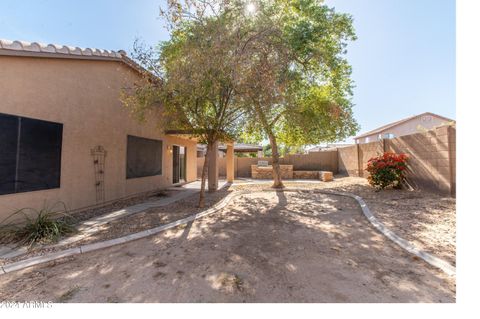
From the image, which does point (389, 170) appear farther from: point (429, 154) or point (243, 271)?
point (243, 271)

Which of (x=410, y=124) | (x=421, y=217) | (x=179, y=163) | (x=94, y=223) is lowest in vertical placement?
(x=94, y=223)

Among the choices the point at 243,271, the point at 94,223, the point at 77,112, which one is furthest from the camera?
Result: the point at 77,112

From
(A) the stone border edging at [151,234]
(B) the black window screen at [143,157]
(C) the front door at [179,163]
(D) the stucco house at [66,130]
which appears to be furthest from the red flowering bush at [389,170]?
(C) the front door at [179,163]

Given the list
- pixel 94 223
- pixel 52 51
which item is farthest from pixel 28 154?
pixel 52 51

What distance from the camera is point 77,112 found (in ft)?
21.3

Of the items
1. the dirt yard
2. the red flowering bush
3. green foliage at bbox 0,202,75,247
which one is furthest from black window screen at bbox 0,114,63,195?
the red flowering bush

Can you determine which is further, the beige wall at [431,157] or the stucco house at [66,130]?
the beige wall at [431,157]

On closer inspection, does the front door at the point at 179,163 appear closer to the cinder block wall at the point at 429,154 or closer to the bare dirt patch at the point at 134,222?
the bare dirt patch at the point at 134,222

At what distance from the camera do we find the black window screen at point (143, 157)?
344 inches

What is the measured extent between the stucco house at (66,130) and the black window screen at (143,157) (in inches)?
1.7

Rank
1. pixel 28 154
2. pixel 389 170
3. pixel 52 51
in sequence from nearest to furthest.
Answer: pixel 28 154 → pixel 52 51 → pixel 389 170

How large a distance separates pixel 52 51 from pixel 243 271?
22.9 ft

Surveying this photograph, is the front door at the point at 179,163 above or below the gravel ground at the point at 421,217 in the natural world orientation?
above

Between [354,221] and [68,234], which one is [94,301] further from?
[354,221]
